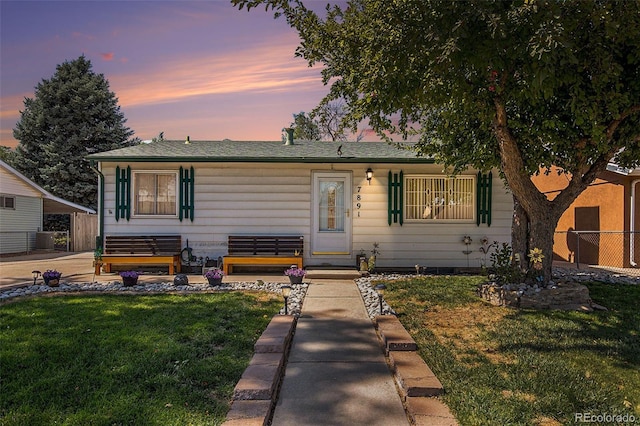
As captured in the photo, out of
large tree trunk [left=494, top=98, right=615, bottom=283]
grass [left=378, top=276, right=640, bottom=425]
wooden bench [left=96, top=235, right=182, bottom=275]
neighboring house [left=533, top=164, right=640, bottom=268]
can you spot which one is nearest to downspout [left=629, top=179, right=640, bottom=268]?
neighboring house [left=533, top=164, right=640, bottom=268]

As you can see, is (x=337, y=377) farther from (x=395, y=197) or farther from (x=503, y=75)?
(x=395, y=197)

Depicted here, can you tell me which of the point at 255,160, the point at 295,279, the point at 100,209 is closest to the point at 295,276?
the point at 295,279

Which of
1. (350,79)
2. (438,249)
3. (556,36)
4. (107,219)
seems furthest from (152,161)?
(556,36)

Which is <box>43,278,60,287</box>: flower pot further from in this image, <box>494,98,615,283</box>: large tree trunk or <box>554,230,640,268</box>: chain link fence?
<box>554,230,640,268</box>: chain link fence

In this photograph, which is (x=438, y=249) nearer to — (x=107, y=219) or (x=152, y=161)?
(x=152, y=161)

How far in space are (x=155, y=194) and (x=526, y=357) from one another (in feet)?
28.3

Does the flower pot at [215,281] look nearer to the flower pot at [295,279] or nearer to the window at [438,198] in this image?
the flower pot at [295,279]

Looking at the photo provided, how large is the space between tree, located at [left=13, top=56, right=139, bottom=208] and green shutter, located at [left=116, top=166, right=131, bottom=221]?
17.4 m

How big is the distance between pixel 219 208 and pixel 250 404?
705cm

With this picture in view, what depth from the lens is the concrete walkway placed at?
283 centimetres

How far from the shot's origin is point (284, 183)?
945 centimetres

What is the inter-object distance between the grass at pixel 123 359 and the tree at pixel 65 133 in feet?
70.8

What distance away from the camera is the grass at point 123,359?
275cm

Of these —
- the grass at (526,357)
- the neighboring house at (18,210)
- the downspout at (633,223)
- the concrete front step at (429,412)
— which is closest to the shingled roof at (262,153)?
the grass at (526,357)
